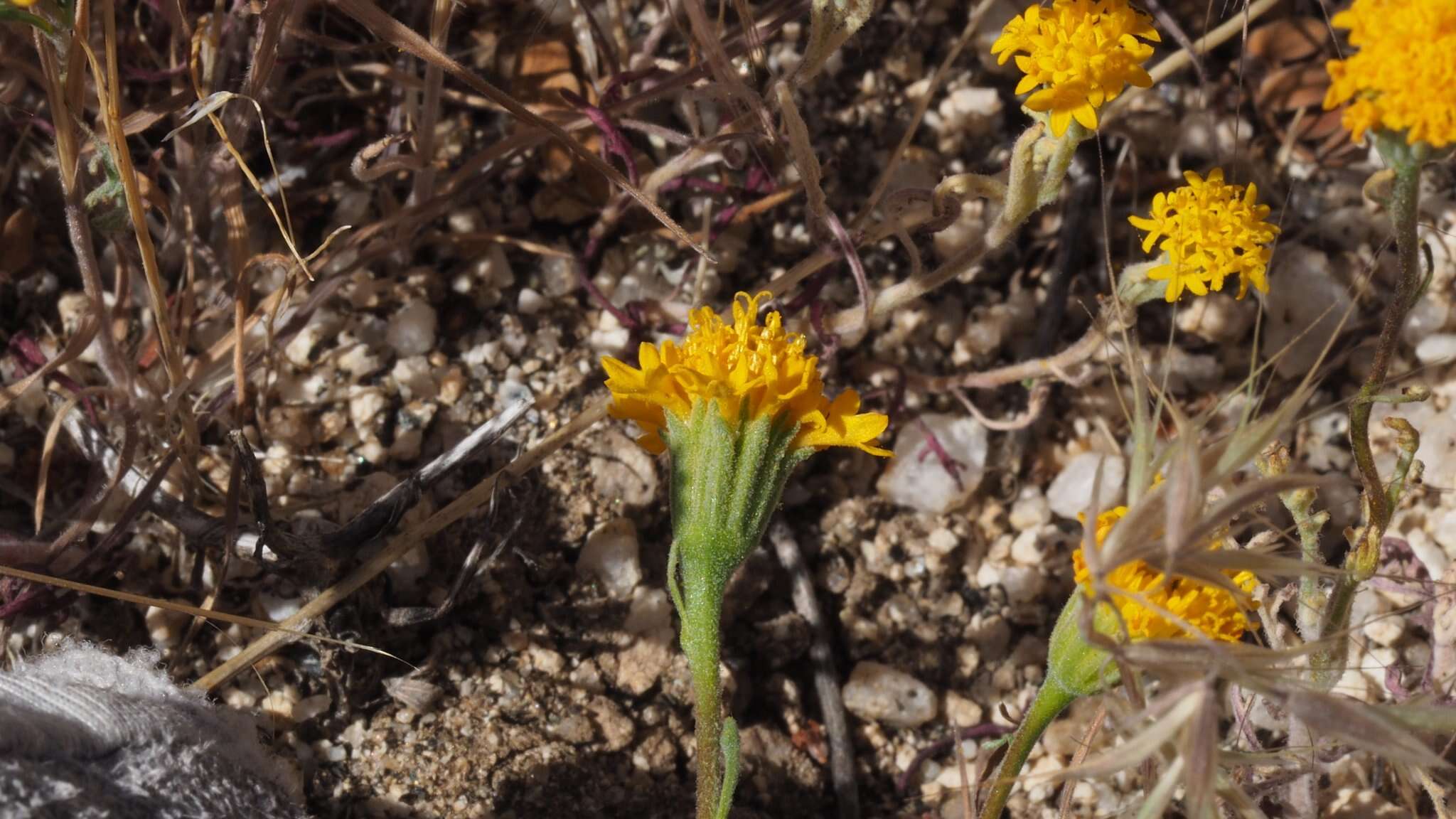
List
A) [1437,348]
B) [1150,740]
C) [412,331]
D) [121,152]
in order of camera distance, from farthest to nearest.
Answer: [1437,348] → [412,331] → [121,152] → [1150,740]

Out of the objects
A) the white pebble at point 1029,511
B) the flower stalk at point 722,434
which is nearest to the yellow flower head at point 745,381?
the flower stalk at point 722,434

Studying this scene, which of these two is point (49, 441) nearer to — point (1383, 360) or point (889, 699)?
point (889, 699)

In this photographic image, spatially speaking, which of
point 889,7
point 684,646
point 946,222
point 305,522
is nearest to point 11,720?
point 305,522

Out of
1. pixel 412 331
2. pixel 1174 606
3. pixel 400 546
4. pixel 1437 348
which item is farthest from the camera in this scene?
pixel 1437 348

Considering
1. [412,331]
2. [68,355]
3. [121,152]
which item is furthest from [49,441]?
[412,331]

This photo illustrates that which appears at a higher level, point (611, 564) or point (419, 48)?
point (419, 48)

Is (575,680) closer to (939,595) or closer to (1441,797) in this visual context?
(939,595)

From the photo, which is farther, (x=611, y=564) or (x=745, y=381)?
(x=611, y=564)
